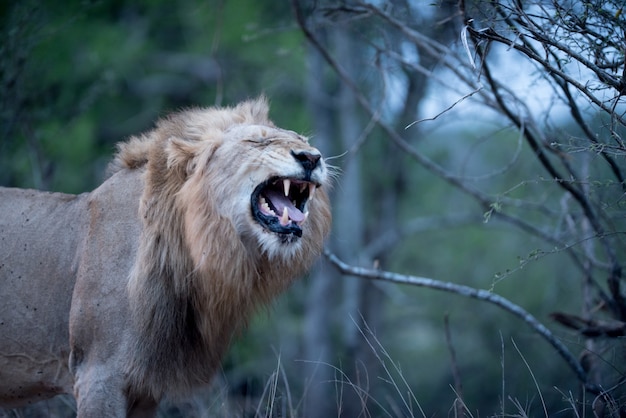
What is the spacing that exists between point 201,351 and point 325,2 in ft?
11.8

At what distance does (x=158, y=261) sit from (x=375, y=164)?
36.9ft

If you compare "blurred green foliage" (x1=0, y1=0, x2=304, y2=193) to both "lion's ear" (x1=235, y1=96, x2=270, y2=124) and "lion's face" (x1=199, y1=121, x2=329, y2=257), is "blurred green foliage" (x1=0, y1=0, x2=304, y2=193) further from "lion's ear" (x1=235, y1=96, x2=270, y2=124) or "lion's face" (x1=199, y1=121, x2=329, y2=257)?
"lion's face" (x1=199, y1=121, x2=329, y2=257)

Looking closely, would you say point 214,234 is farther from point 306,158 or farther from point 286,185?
point 306,158

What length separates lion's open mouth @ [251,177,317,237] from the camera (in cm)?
361

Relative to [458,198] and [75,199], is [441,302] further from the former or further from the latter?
[75,199]

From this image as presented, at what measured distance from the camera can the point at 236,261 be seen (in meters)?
3.65

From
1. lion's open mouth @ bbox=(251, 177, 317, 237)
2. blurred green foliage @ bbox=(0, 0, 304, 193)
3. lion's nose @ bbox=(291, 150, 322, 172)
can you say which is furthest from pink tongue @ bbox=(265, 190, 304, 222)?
blurred green foliage @ bbox=(0, 0, 304, 193)

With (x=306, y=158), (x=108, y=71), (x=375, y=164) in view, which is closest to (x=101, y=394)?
(x=306, y=158)

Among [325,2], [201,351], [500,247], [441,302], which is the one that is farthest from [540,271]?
[201,351]

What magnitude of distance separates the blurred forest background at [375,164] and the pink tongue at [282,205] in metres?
1.15

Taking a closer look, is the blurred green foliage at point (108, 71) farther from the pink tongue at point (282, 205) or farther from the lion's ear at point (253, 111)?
the pink tongue at point (282, 205)

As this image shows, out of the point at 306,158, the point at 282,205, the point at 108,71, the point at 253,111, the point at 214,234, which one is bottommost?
the point at 214,234

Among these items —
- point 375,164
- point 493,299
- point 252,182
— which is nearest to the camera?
point 252,182

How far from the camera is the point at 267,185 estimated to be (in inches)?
145
